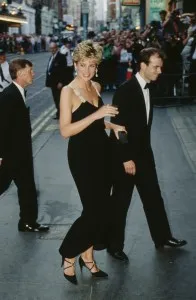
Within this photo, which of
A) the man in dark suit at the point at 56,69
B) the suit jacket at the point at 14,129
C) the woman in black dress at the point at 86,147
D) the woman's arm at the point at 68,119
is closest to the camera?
the woman's arm at the point at 68,119

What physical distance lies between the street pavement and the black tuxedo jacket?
954 mm

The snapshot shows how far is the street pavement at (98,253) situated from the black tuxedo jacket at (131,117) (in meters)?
0.95

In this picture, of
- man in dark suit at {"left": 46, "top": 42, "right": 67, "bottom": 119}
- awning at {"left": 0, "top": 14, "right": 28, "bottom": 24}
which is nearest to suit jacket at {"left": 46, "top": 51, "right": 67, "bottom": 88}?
man in dark suit at {"left": 46, "top": 42, "right": 67, "bottom": 119}

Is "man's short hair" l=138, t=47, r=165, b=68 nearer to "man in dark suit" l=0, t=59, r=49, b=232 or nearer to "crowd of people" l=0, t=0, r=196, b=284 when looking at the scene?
"crowd of people" l=0, t=0, r=196, b=284

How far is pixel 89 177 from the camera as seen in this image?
4012 mm

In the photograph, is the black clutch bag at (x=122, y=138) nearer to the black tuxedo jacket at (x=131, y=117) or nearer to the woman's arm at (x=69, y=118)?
the woman's arm at (x=69, y=118)

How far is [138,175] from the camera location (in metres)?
4.73

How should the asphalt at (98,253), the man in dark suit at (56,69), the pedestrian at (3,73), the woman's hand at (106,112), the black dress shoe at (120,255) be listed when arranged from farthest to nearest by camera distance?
the man in dark suit at (56,69)
the pedestrian at (3,73)
the black dress shoe at (120,255)
the asphalt at (98,253)
the woman's hand at (106,112)

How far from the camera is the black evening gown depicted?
3.98 meters

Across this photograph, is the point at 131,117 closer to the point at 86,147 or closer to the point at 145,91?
the point at 145,91

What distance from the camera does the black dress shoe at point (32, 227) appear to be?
5441mm

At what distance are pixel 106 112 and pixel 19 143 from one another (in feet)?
5.82

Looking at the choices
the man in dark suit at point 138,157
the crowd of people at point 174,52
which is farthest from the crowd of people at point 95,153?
the crowd of people at point 174,52

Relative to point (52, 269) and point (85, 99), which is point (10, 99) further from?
point (52, 269)
